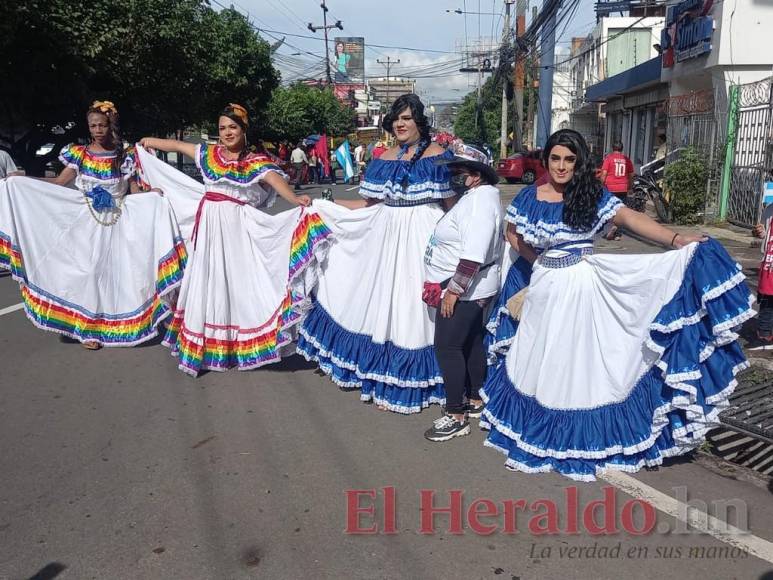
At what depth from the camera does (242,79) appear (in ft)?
87.7

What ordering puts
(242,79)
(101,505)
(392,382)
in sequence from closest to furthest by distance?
1. (101,505)
2. (392,382)
3. (242,79)

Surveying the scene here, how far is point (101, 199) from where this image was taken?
6.01 meters

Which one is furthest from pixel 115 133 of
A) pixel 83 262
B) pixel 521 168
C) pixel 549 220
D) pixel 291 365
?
pixel 521 168

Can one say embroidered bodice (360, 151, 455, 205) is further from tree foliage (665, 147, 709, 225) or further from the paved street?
tree foliage (665, 147, 709, 225)

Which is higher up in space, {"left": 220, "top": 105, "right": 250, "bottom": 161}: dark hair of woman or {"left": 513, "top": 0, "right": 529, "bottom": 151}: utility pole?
{"left": 513, "top": 0, "right": 529, "bottom": 151}: utility pole

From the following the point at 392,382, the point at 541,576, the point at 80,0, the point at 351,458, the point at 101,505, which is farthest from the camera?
the point at 80,0

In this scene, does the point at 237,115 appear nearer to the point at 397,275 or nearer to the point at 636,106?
the point at 397,275

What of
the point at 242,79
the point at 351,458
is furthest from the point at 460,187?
the point at 242,79

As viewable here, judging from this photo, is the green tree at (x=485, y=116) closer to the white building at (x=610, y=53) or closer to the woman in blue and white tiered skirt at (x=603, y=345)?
the white building at (x=610, y=53)

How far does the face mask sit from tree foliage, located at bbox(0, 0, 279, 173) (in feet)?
37.7

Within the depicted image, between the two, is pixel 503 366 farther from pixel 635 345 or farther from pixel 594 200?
pixel 594 200

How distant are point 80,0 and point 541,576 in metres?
15.4

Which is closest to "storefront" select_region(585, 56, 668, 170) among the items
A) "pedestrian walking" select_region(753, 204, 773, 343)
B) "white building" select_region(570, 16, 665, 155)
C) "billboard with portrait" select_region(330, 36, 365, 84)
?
"white building" select_region(570, 16, 665, 155)

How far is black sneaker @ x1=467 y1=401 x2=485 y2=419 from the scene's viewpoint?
464 cm
